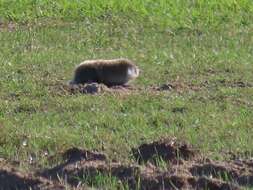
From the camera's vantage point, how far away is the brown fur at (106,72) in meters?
11.0

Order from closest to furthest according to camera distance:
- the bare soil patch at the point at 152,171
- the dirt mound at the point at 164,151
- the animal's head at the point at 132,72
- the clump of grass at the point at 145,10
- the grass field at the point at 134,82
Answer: the bare soil patch at the point at 152,171, the dirt mound at the point at 164,151, the grass field at the point at 134,82, the animal's head at the point at 132,72, the clump of grass at the point at 145,10

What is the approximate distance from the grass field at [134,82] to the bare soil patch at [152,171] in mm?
326

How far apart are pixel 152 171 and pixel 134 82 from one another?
4.25 metres

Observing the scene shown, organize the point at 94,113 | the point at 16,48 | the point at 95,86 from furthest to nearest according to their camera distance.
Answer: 1. the point at 16,48
2. the point at 95,86
3. the point at 94,113

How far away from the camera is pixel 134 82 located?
11297 millimetres

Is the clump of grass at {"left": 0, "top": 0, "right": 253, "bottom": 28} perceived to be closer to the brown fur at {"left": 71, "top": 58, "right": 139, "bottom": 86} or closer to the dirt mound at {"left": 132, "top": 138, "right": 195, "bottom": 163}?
the brown fur at {"left": 71, "top": 58, "right": 139, "bottom": 86}

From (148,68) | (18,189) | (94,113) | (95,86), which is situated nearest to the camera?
(18,189)

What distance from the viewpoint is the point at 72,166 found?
24.0ft

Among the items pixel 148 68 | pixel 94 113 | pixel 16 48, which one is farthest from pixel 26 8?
pixel 94 113

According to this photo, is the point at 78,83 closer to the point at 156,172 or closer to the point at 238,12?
the point at 156,172

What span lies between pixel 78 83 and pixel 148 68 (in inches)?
51.8

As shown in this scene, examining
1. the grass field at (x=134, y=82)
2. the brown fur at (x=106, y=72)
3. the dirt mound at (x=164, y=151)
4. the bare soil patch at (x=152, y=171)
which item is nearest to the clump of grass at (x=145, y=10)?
the grass field at (x=134, y=82)

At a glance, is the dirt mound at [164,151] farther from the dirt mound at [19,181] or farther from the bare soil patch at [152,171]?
the dirt mound at [19,181]

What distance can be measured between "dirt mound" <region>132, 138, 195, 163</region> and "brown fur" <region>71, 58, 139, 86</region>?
130 inches
